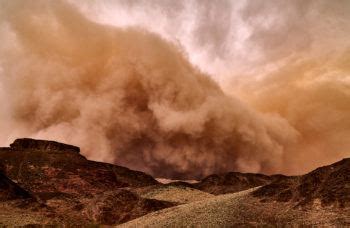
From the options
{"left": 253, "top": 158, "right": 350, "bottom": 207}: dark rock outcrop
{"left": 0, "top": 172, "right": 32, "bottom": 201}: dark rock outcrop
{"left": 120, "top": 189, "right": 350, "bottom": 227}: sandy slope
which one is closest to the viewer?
{"left": 120, "top": 189, "right": 350, "bottom": 227}: sandy slope

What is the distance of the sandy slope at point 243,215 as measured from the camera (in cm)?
9294

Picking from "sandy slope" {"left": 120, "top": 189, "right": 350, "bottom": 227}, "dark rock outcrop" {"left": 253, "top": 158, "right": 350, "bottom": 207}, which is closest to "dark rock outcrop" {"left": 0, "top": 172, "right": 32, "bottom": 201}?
"sandy slope" {"left": 120, "top": 189, "right": 350, "bottom": 227}

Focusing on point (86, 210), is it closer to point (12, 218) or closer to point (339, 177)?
point (12, 218)

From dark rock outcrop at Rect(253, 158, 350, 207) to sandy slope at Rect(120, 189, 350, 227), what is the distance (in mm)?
3240

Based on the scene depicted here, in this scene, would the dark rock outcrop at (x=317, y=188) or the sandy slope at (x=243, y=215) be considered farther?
the dark rock outcrop at (x=317, y=188)

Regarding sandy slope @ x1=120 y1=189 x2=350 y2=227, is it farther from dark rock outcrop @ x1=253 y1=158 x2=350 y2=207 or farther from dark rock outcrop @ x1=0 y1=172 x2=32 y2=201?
dark rock outcrop @ x1=0 y1=172 x2=32 y2=201

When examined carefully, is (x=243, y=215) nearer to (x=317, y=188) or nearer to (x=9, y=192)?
(x=317, y=188)

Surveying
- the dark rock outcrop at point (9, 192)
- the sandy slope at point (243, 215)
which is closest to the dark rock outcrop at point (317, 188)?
the sandy slope at point (243, 215)

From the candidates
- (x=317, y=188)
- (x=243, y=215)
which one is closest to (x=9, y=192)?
(x=243, y=215)

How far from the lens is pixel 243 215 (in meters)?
102

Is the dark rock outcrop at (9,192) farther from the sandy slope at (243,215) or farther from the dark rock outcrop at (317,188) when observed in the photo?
the dark rock outcrop at (317,188)

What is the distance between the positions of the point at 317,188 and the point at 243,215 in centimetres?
2174

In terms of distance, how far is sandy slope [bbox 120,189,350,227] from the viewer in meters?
92.9

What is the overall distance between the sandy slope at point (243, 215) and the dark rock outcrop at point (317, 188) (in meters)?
3.24
